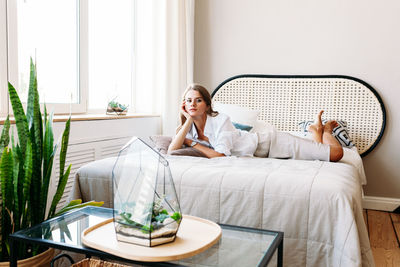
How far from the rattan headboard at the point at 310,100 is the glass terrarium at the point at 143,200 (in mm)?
2409

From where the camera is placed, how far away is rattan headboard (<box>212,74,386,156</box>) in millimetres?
3037

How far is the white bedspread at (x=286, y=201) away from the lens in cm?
135

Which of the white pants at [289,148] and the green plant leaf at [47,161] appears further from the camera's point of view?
the white pants at [289,148]

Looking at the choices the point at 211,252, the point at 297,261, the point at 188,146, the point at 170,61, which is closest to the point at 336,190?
the point at 297,261

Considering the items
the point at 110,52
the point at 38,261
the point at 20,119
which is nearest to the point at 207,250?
the point at 38,261

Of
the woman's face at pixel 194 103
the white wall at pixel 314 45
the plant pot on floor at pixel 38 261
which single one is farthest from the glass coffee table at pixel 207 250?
the white wall at pixel 314 45

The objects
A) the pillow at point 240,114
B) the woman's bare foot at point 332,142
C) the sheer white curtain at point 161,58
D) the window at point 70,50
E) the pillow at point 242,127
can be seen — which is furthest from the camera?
the sheer white curtain at point 161,58

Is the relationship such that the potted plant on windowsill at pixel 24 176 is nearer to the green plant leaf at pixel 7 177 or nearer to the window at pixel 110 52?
the green plant leaf at pixel 7 177

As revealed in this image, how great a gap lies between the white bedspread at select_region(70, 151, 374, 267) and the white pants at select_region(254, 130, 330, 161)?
0.45 meters

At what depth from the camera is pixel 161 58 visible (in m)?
3.26

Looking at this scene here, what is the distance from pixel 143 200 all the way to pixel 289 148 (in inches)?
59.4

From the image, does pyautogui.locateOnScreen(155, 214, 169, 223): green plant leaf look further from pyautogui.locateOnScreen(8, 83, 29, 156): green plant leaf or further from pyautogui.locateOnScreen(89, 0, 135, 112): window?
pyautogui.locateOnScreen(89, 0, 135, 112): window

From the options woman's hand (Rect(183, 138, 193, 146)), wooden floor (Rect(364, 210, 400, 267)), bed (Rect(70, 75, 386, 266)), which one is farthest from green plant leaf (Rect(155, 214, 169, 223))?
wooden floor (Rect(364, 210, 400, 267))

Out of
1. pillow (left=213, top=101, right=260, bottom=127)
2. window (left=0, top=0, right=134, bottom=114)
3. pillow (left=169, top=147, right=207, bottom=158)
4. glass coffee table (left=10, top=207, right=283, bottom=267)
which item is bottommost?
glass coffee table (left=10, top=207, right=283, bottom=267)
